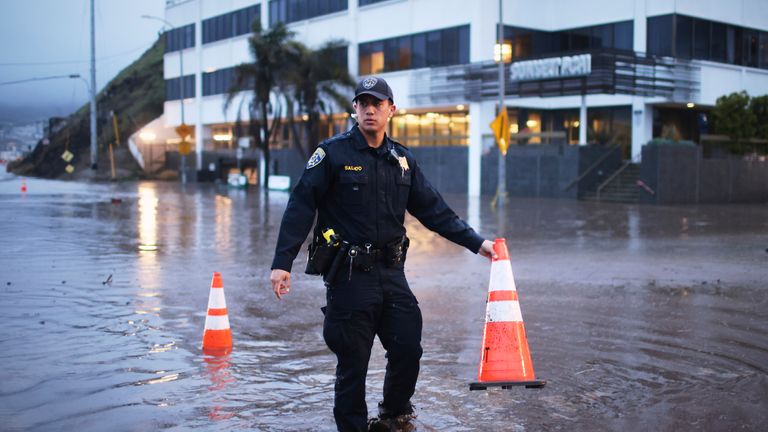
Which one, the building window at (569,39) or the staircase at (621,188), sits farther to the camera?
the building window at (569,39)

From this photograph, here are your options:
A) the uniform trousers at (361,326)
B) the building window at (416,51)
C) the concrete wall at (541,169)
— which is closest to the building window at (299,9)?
the building window at (416,51)

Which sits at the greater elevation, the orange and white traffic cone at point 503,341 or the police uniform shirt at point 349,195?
the police uniform shirt at point 349,195

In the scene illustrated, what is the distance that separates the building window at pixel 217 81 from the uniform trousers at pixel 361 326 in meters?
56.9

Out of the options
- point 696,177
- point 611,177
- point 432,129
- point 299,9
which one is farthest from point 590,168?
point 299,9

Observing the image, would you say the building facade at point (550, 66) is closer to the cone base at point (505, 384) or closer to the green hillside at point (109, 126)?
the cone base at point (505, 384)

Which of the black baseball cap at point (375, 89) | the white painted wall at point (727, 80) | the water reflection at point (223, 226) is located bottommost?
the water reflection at point (223, 226)

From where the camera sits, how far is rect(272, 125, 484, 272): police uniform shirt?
4.79m

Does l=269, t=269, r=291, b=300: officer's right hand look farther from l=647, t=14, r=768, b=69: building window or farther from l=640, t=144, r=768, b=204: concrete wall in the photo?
l=647, t=14, r=768, b=69: building window

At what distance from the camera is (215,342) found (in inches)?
281

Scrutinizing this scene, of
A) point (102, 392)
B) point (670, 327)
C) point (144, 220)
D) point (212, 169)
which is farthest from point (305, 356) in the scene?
point (212, 169)

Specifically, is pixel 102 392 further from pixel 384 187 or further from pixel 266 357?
pixel 384 187

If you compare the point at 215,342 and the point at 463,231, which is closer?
the point at 463,231

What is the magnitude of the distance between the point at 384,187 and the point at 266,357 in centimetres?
257

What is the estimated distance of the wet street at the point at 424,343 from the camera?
532 centimetres
